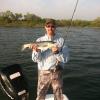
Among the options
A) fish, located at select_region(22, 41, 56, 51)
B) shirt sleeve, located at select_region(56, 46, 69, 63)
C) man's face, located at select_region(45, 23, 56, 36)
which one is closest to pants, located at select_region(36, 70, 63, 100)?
shirt sleeve, located at select_region(56, 46, 69, 63)

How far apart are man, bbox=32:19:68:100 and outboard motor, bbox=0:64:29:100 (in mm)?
432

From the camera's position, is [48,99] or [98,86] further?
[98,86]

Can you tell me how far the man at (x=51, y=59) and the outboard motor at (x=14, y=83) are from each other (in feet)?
1.42

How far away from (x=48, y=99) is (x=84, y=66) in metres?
A: 8.11

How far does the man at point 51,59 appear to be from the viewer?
5.27 meters

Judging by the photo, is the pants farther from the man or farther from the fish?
the fish

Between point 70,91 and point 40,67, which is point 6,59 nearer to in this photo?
point 70,91

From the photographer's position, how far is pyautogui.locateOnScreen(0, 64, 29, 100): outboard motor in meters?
5.75

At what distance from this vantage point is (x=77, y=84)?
10188mm

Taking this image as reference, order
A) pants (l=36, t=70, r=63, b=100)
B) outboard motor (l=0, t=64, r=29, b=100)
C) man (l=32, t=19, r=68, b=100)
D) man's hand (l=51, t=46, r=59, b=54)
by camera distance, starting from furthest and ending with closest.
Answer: outboard motor (l=0, t=64, r=29, b=100) → pants (l=36, t=70, r=63, b=100) → man (l=32, t=19, r=68, b=100) → man's hand (l=51, t=46, r=59, b=54)

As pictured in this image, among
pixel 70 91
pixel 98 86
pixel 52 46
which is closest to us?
pixel 52 46

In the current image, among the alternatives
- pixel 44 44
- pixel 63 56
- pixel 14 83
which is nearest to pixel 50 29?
pixel 44 44

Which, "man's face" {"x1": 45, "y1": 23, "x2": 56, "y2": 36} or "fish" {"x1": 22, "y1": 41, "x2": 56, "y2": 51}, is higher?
→ "man's face" {"x1": 45, "y1": 23, "x2": 56, "y2": 36}

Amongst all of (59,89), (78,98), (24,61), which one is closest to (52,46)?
(59,89)
